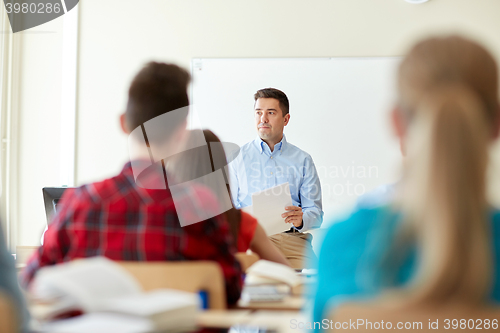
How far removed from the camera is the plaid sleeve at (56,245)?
3.75 feet

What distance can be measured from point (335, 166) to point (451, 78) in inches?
131

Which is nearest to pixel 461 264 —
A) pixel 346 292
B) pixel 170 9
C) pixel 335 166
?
pixel 346 292

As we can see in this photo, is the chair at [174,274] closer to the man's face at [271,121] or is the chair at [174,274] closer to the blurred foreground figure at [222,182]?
the blurred foreground figure at [222,182]

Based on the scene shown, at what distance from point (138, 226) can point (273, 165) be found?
2520 millimetres

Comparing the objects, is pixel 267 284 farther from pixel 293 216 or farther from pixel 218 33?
pixel 218 33

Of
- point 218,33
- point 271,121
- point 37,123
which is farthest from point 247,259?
point 37,123

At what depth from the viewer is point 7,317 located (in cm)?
72

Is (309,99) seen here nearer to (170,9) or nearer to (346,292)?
(170,9)

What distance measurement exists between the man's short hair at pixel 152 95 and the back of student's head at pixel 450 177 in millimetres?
680

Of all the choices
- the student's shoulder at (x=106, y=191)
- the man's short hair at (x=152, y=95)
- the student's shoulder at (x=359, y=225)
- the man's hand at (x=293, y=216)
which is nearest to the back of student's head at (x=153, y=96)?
the man's short hair at (x=152, y=95)

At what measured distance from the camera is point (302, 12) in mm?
4129

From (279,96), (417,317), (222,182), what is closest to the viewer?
(417,317)

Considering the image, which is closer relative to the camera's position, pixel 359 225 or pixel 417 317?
pixel 417 317

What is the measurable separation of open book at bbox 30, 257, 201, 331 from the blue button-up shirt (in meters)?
2.47
